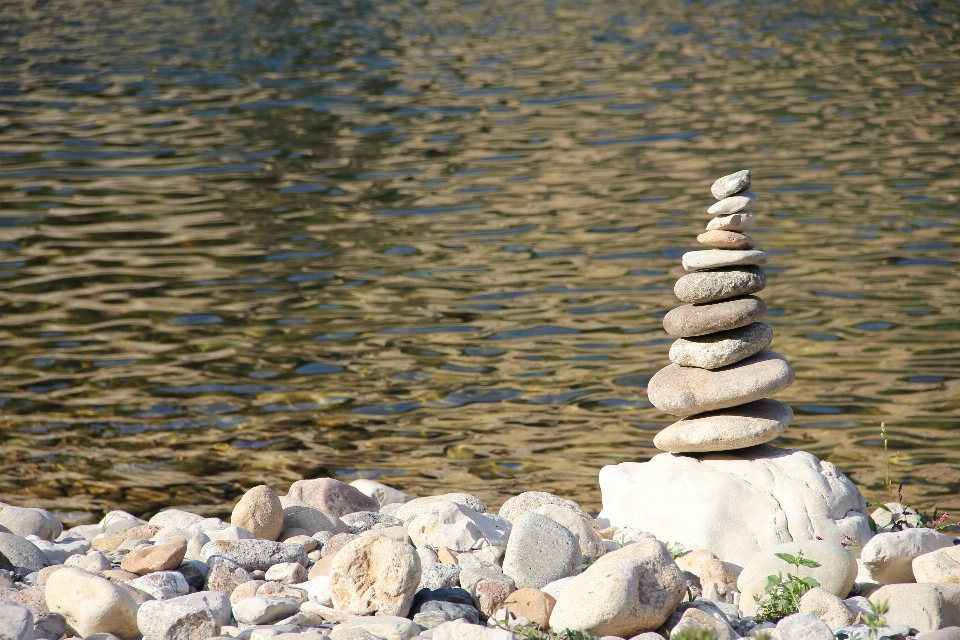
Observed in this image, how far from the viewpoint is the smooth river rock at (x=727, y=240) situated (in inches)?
190

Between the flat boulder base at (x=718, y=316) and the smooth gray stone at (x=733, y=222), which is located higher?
the smooth gray stone at (x=733, y=222)

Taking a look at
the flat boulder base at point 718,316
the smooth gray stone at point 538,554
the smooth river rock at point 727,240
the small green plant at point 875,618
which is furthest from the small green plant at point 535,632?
the smooth river rock at point 727,240

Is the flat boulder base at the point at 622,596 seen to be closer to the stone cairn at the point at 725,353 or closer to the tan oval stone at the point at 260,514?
the stone cairn at the point at 725,353

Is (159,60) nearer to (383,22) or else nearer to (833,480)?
(383,22)

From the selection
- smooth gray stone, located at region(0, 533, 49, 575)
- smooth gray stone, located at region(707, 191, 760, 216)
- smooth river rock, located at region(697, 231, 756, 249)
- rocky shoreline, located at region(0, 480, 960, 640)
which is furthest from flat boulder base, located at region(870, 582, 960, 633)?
smooth gray stone, located at region(0, 533, 49, 575)

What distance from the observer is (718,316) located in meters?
4.79

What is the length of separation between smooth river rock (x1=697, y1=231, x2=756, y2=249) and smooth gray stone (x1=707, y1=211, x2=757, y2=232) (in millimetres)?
43

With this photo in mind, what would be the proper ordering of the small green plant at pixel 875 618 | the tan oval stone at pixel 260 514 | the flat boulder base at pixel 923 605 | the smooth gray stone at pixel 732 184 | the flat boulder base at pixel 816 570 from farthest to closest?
the smooth gray stone at pixel 732 184 < the tan oval stone at pixel 260 514 < the flat boulder base at pixel 816 570 < the flat boulder base at pixel 923 605 < the small green plant at pixel 875 618

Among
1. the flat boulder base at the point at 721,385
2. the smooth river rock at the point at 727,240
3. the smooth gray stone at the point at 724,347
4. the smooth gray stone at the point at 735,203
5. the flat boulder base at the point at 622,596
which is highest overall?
the smooth gray stone at the point at 735,203

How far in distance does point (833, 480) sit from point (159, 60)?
62.3ft

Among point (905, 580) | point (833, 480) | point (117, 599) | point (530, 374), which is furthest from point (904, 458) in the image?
point (117, 599)

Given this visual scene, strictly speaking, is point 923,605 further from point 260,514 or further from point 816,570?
point 260,514

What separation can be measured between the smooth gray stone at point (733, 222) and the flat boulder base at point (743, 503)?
3.42 feet

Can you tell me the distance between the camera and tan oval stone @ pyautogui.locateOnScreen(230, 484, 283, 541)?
15.3 feet
